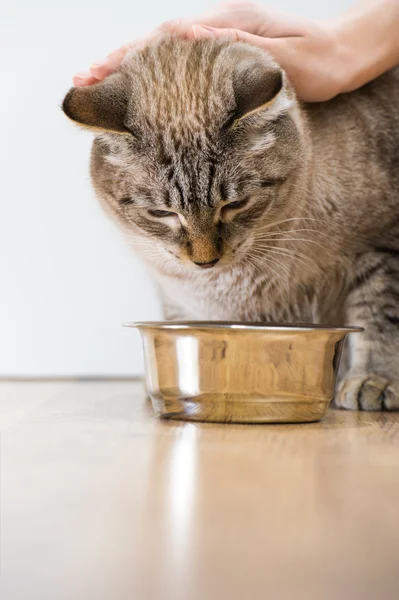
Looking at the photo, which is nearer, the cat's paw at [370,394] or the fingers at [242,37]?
the cat's paw at [370,394]

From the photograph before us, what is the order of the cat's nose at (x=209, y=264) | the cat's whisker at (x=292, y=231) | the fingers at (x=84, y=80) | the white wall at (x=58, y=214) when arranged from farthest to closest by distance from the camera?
1. the white wall at (x=58, y=214)
2. the fingers at (x=84, y=80)
3. the cat's whisker at (x=292, y=231)
4. the cat's nose at (x=209, y=264)

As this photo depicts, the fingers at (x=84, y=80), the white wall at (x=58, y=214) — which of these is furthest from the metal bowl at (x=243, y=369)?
the white wall at (x=58, y=214)

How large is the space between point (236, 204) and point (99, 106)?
33cm

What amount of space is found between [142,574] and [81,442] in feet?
1.91

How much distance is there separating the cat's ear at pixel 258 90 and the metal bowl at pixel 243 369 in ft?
1.38

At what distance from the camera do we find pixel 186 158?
1.45 m

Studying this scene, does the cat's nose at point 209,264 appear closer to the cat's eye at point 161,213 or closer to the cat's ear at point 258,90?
the cat's eye at point 161,213

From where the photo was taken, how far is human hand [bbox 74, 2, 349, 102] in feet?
5.58

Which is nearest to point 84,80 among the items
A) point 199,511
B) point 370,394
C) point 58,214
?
point 58,214

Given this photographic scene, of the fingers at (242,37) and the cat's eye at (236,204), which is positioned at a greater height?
the fingers at (242,37)

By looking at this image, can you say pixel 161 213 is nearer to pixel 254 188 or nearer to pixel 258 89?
pixel 254 188

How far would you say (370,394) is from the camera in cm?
158

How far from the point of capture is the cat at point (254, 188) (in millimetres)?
1457

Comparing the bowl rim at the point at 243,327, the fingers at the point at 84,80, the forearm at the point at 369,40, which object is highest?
the forearm at the point at 369,40
